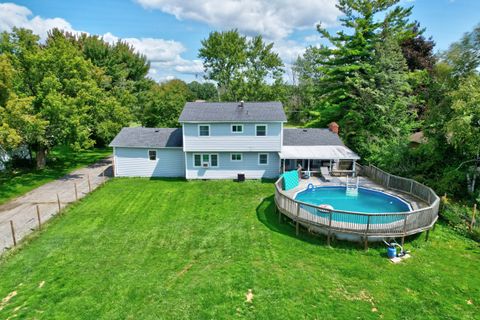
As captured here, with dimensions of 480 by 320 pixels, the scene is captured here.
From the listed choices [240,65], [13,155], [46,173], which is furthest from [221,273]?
[240,65]

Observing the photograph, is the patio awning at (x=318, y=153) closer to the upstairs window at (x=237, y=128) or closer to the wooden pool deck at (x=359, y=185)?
the wooden pool deck at (x=359, y=185)

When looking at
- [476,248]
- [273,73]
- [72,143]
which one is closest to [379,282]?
[476,248]

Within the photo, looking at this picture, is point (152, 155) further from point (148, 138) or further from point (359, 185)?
point (359, 185)

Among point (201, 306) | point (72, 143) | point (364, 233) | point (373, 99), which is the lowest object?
point (201, 306)

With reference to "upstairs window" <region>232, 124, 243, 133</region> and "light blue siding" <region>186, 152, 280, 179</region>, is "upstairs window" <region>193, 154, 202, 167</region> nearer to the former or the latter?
"light blue siding" <region>186, 152, 280, 179</region>

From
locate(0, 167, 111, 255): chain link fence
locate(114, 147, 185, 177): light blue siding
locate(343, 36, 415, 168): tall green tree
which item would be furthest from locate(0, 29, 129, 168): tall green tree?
locate(343, 36, 415, 168): tall green tree

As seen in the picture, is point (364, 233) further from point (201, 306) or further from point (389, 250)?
point (201, 306)
